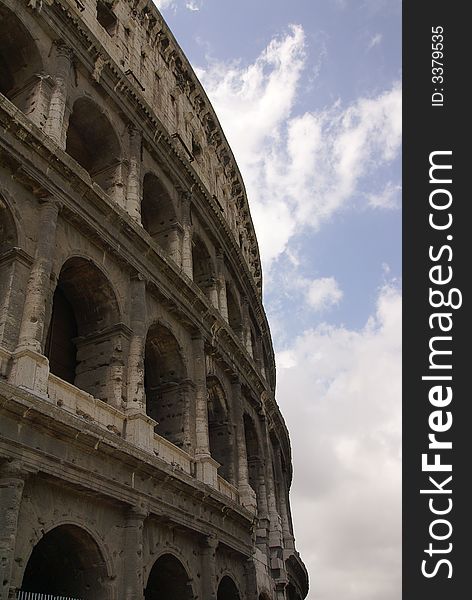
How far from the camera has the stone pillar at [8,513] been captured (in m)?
7.64

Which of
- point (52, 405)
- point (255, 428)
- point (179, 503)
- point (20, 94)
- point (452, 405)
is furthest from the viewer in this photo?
point (255, 428)

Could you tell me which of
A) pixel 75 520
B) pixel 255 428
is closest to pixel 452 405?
pixel 75 520

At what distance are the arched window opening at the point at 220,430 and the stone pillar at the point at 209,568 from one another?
3084 millimetres

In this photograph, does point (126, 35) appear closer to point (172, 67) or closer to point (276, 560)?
point (172, 67)

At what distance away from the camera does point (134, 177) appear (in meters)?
14.0

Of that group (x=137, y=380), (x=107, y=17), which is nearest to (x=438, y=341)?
(x=137, y=380)

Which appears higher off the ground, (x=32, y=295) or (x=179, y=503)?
(x=32, y=295)

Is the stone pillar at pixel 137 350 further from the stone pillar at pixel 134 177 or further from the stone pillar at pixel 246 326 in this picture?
the stone pillar at pixel 246 326

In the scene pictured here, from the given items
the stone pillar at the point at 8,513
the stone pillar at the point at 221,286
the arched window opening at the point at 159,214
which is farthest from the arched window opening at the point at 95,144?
the stone pillar at the point at 8,513

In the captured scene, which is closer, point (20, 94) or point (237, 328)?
point (20, 94)

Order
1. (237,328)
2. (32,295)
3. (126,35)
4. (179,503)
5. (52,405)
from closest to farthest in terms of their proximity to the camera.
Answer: (52,405), (32,295), (179,503), (126,35), (237,328)

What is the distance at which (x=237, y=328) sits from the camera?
19891mm

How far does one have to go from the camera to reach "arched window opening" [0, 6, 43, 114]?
39.3 feet

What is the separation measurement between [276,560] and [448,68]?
11997 mm
